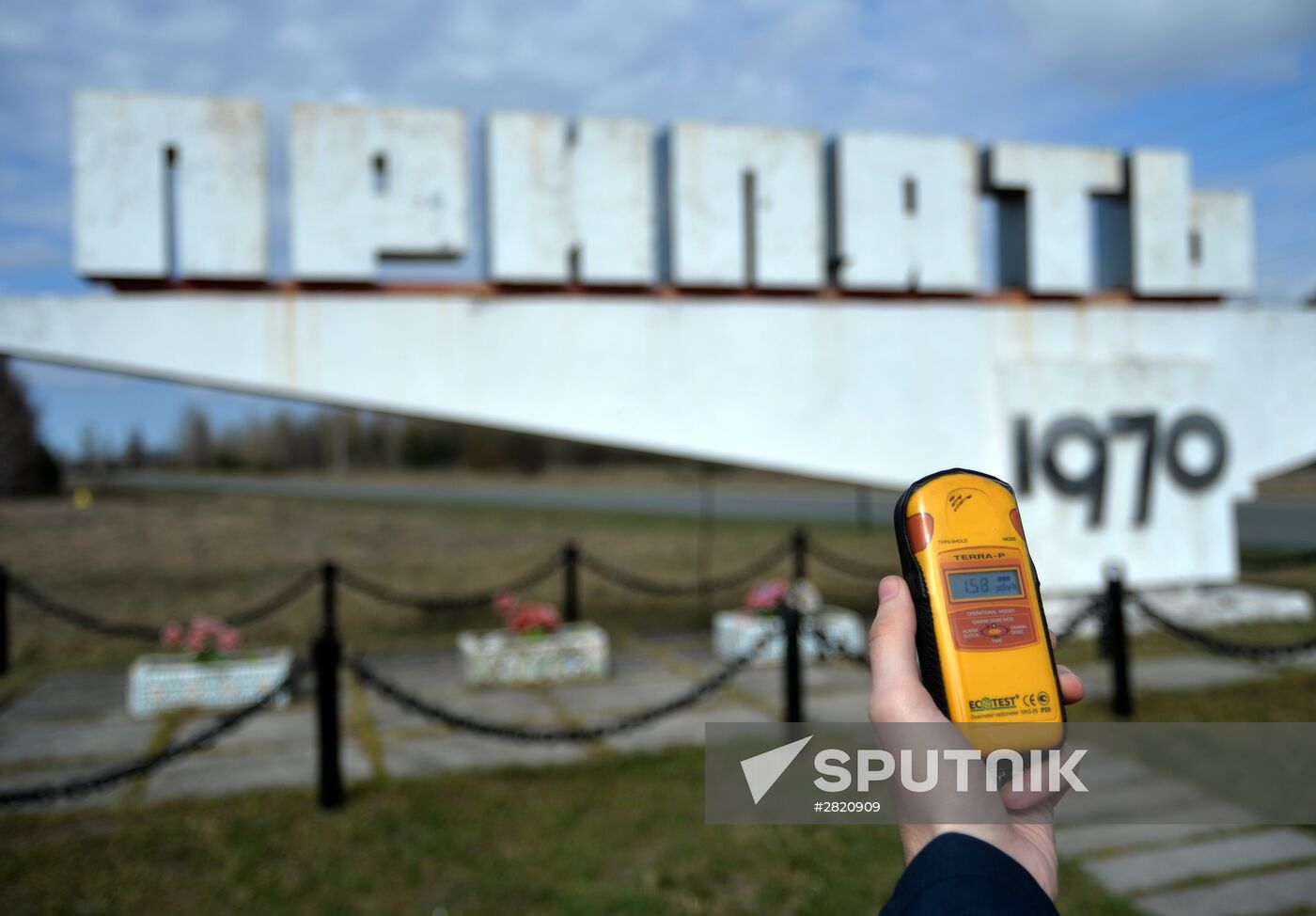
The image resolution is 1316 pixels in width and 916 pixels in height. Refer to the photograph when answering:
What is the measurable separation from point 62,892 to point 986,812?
4.81m

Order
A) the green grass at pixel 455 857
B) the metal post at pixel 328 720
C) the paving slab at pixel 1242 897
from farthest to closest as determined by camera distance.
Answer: the metal post at pixel 328 720
the green grass at pixel 455 857
the paving slab at pixel 1242 897

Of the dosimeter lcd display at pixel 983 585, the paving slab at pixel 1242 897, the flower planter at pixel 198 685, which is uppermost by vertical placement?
the dosimeter lcd display at pixel 983 585

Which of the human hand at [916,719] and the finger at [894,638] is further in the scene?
the finger at [894,638]

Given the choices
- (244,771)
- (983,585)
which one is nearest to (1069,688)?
(983,585)

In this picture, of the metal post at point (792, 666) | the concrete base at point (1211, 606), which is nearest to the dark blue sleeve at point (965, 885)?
the metal post at point (792, 666)

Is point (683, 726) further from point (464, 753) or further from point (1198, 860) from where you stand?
point (1198, 860)

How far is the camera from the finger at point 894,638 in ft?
4.45

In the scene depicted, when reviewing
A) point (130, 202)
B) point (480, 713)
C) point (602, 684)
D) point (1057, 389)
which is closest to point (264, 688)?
point (480, 713)

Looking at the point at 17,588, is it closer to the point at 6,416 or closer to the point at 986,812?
the point at 986,812

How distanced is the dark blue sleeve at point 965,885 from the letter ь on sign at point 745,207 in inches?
301

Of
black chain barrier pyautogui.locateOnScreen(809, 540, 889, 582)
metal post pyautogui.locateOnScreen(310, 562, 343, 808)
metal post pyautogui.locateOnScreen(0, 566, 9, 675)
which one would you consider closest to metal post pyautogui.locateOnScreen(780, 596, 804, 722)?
metal post pyautogui.locateOnScreen(310, 562, 343, 808)

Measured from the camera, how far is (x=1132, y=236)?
9766 mm

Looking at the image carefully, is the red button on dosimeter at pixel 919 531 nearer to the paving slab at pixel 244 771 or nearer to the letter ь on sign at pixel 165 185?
the paving slab at pixel 244 771

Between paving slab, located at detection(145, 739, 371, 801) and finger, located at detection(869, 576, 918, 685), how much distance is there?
17.0 ft
